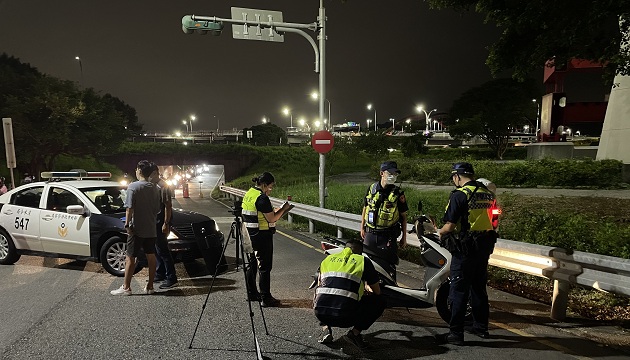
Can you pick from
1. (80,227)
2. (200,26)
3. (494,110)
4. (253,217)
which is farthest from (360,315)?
(494,110)

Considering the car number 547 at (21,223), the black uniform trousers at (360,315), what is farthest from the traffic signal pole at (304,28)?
the black uniform trousers at (360,315)

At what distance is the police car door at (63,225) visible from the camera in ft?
22.5

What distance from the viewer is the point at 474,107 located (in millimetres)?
50719

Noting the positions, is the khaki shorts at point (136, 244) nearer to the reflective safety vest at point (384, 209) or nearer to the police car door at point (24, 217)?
the police car door at point (24, 217)

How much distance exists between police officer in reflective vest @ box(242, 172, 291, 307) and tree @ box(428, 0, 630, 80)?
5.72 metres

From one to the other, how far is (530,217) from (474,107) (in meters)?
47.0

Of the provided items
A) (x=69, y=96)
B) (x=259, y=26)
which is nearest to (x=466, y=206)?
(x=259, y=26)

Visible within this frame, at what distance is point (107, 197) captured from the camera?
7590 millimetres

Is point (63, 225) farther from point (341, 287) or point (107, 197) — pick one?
point (341, 287)

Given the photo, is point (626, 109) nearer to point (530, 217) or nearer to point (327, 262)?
point (530, 217)

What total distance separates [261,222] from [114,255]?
10.3 feet

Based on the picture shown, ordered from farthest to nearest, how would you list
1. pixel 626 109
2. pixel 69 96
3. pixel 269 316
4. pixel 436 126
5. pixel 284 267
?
pixel 436 126, pixel 69 96, pixel 626 109, pixel 284 267, pixel 269 316

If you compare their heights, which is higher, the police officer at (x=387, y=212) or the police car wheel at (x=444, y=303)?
the police officer at (x=387, y=212)

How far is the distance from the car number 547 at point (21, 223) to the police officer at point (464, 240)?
7.23 meters
